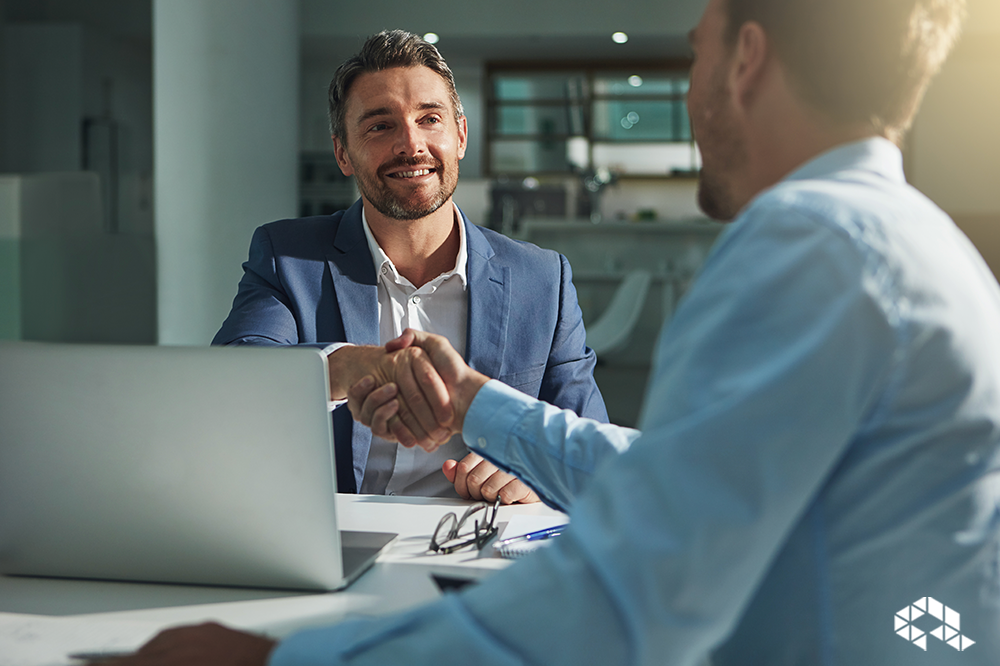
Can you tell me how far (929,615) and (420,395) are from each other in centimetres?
69

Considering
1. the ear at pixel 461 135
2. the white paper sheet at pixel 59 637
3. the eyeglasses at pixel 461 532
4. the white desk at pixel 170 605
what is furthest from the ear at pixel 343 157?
the white paper sheet at pixel 59 637

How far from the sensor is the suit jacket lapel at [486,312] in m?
1.61

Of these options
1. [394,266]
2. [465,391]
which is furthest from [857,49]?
[394,266]

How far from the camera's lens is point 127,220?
166 inches

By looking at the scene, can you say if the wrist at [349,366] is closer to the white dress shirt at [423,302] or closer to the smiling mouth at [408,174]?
the white dress shirt at [423,302]

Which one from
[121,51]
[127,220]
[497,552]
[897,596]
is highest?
[121,51]

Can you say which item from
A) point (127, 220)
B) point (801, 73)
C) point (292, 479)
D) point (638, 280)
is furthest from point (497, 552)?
point (638, 280)

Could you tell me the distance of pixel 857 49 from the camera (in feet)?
2.15

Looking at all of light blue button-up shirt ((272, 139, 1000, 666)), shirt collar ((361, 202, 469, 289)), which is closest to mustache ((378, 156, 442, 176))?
shirt collar ((361, 202, 469, 289))

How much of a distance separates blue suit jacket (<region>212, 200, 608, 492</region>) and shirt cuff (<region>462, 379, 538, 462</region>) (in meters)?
0.63

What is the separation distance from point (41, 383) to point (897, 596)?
78cm

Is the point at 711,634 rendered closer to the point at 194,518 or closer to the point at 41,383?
the point at 194,518

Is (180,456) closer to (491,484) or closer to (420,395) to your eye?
(420,395)

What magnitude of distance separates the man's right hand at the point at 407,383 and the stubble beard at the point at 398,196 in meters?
0.49
